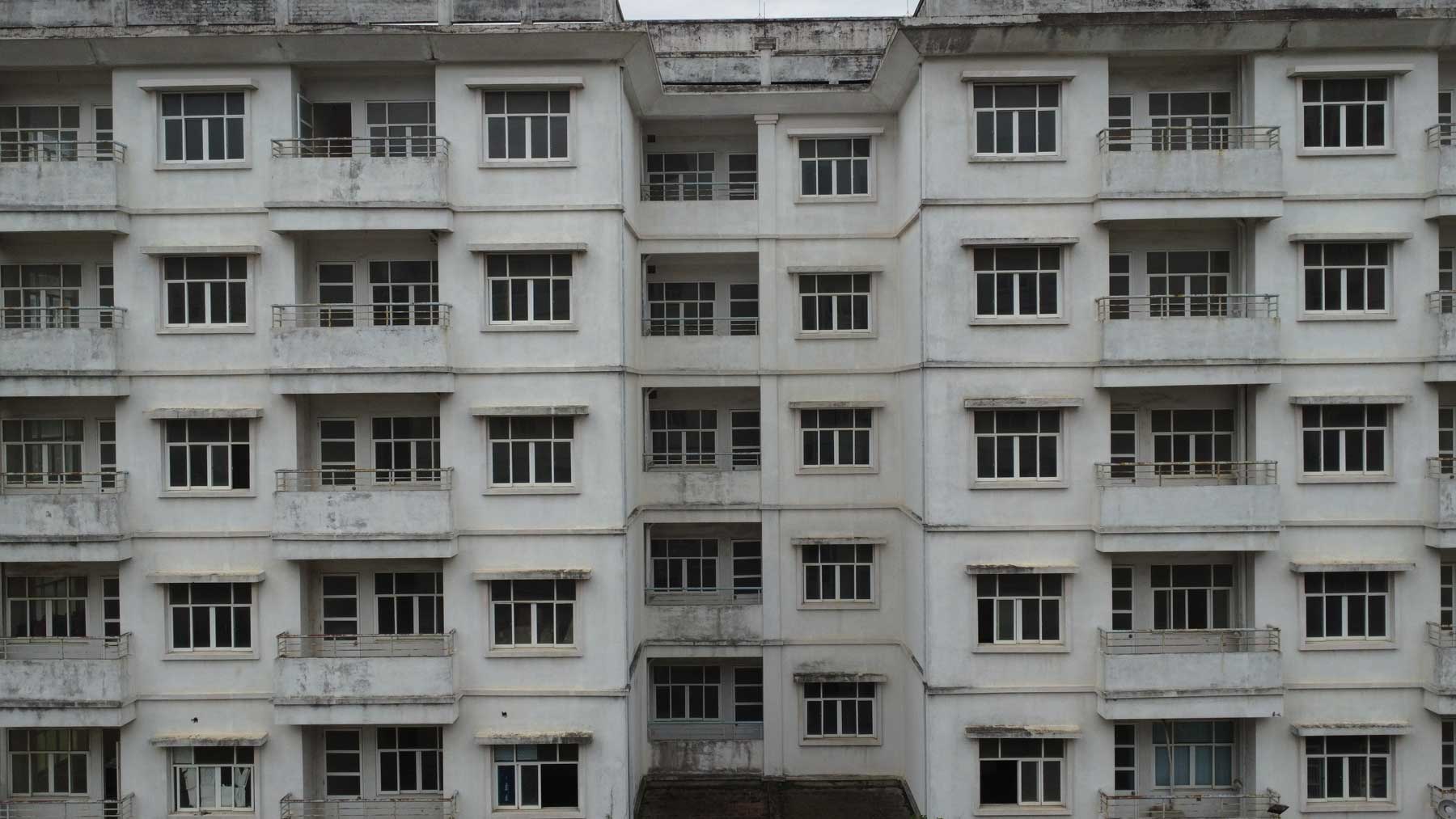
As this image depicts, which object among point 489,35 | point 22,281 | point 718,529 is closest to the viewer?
point 489,35

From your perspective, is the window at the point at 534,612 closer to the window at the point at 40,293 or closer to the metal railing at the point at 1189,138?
the window at the point at 40,293

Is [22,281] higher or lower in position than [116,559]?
higher

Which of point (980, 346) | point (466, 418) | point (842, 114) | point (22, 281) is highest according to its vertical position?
point (842, 114)

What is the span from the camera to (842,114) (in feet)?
57.7

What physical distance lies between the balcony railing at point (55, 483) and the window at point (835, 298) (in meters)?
12.2

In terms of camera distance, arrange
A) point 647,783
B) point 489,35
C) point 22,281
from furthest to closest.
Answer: point 647,783 < point 22,281 < point 489,35

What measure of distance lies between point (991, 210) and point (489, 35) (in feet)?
27.0

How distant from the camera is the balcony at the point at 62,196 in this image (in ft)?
49.1

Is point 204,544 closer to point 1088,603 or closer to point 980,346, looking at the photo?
point 980,346

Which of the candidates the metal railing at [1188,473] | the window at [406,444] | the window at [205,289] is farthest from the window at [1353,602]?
the window at [205,289]

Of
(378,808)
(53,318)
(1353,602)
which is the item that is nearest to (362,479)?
(378,808)

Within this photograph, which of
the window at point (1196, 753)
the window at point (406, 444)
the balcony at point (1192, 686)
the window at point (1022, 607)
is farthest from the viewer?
the window at point (406, 444)

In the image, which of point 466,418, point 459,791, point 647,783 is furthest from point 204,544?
point 647,783

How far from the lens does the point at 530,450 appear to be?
15516 mm
